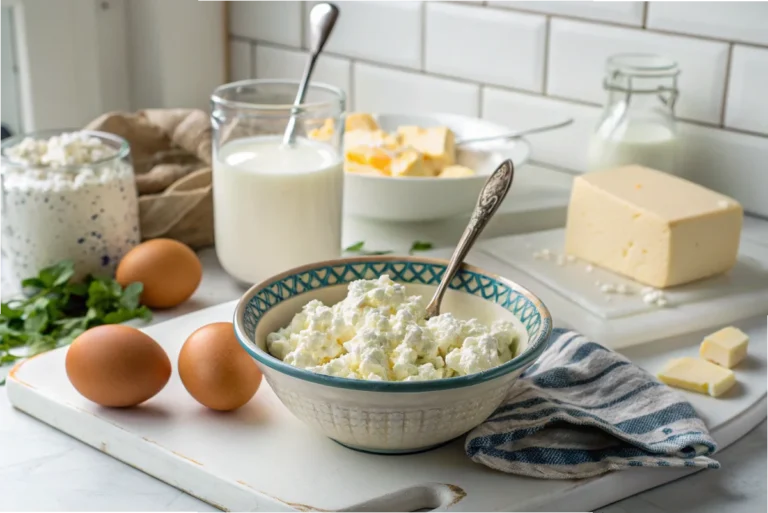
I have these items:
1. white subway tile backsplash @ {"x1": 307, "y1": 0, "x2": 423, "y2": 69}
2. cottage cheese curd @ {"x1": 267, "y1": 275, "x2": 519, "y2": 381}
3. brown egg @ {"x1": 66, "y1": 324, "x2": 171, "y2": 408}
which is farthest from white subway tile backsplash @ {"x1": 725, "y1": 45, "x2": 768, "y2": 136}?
brown egg @ {"x1": 66, "y1": 324, "x2": 171, "y2": 408}

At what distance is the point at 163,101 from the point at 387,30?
1.68ft

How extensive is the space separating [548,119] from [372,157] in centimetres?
39

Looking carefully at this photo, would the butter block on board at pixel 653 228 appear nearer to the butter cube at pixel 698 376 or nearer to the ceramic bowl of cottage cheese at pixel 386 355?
the butter cube at pixel 698 376

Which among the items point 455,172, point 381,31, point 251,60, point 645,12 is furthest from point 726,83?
point 251,60

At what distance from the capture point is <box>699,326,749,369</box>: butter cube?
108 cm

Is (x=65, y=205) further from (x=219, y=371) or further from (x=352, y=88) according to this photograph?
(x=352, y=88)

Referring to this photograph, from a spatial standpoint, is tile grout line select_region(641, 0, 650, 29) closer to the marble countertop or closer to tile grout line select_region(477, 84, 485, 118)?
tile grout line select_region(477, 84, 485, 118)

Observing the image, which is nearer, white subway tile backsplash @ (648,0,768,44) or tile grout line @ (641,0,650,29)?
white subway tile backsplash @ (648,0,768,44)

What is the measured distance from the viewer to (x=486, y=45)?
174cm

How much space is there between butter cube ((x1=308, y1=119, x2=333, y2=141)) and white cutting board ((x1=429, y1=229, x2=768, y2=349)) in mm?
231

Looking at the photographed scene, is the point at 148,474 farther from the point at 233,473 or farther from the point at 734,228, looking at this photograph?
the point at 734,228

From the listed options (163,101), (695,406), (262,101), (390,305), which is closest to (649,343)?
(695,406)

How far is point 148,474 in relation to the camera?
2.99ft

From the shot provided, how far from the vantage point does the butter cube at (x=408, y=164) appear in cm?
143
